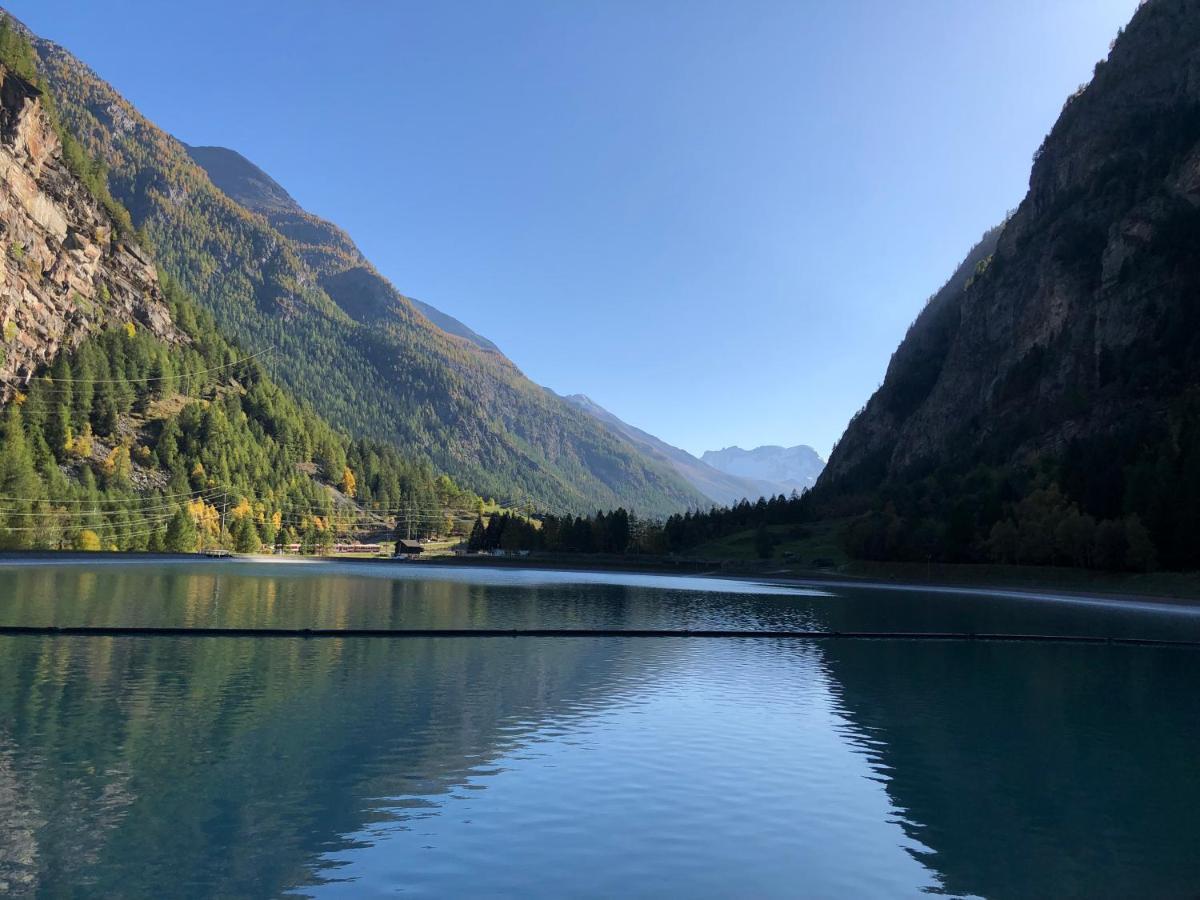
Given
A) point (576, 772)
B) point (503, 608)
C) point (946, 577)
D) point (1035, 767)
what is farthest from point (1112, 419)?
point (576, 772)

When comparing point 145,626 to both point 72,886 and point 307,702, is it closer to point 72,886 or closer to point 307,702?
point 307,702

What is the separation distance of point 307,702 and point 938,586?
12949 cm

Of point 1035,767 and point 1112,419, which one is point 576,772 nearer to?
point 1035,767

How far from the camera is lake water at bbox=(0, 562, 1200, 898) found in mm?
16156

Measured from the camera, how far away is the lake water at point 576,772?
16156 millimetres

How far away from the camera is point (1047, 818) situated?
20578 mm

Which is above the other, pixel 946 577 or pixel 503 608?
pixel 946 577

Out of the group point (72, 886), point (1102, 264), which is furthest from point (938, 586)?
point (72, 886)

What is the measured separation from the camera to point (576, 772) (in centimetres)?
2267

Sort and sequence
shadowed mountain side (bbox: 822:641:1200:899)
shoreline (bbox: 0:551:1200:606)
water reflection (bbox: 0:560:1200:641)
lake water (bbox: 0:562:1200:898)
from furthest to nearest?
shoreline (bbox: 0:551:1200:606), water reflection (bbox: 0:560:1200:641), shadowed mountain side (bbox: 822:641:1200:899), lake water (bbox: 0:562:1200:898)

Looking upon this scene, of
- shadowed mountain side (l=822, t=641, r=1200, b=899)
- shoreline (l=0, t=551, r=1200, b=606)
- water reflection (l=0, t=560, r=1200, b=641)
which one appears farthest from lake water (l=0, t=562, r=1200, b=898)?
shoreline (l=0, t=551, r=1200, b=606)

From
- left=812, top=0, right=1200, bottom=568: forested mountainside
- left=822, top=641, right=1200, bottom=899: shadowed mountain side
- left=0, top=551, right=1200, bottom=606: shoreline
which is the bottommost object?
left=822, top=641, right=1200, bottom=899: shadowed mountain side

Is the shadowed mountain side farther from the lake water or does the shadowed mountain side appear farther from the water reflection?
the water reflection

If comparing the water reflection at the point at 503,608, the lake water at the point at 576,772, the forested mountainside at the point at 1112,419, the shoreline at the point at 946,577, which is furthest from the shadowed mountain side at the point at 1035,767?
the forested mountainside at the point at 1112,419
